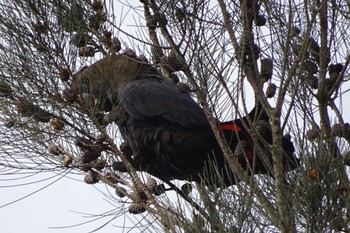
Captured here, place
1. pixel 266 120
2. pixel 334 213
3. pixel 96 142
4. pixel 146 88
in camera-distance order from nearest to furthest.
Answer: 1. pixel 334 213
2. pixel 266 120
3. pixel 96 142
4. pixel 146 88

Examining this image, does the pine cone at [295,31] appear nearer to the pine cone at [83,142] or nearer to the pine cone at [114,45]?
the pine cone at [114,45]

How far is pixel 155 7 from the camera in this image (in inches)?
128

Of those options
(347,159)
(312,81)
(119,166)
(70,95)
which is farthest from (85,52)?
(347,159)

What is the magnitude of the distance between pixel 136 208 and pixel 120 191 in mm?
167

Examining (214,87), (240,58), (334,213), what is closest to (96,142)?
(214,87)

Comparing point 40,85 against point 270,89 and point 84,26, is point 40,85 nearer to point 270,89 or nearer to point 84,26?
point 84,26

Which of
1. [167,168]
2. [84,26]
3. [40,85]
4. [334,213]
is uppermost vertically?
[84,26]

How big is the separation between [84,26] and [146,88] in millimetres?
1149

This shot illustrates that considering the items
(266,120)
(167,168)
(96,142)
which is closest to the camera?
(266,120)

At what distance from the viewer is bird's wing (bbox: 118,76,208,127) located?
13.7ft

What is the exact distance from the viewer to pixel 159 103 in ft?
14.3

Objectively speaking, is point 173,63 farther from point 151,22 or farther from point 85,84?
point 85,84

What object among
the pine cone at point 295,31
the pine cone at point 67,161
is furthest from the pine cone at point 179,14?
the pine cone at point 67,161

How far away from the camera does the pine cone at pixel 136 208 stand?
3.49 meters
